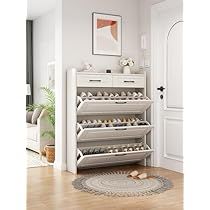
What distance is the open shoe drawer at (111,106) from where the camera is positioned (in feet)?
14.8

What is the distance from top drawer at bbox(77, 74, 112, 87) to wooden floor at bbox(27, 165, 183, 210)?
126cm

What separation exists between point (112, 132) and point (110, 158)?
1.18 ft

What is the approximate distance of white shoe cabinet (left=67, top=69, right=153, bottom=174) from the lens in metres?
4.55

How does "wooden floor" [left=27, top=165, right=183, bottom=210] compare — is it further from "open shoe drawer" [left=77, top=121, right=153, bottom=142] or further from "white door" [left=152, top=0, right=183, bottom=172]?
"white door" [left=152, top=0, right=183, bottom=172]

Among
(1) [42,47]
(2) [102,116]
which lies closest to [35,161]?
(2) [102,116]

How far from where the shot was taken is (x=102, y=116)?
5.03 m

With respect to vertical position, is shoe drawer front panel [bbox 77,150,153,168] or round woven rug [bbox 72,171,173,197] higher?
shoe drawer front panel [bbox 77,150,153,168]

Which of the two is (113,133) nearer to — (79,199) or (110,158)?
(110,158)

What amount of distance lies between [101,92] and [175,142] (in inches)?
49.1

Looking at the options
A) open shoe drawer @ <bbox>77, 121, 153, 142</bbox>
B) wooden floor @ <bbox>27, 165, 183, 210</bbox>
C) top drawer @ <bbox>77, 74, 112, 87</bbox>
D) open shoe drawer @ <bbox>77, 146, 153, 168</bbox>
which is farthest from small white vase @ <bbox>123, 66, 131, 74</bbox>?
wooden floor @ <bbox>27, 165, 183, 210</bbox>

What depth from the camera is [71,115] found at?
461cm

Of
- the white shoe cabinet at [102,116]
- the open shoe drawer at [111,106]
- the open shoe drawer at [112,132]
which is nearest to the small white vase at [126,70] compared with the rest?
the white shoe cabinet at [102,116]
